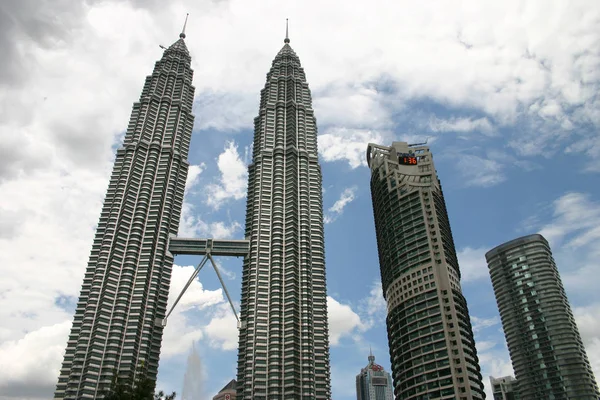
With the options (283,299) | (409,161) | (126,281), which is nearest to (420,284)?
(283,299)

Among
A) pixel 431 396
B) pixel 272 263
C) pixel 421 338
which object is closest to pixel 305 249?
pixel 272 263

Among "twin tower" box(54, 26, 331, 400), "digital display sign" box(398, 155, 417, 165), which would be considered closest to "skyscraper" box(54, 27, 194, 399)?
"twin tower" box(54, 26, 331, 400)

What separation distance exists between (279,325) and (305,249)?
30792 millimetres

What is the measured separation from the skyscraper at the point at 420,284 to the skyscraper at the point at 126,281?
7637 cm

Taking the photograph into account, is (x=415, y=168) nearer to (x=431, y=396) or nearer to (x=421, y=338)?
(x=421, y=338)

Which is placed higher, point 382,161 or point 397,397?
point 382,161

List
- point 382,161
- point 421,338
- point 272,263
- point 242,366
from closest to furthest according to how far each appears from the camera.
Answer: point 421,338 → point 242,366 → point 272,263 → point 382,161

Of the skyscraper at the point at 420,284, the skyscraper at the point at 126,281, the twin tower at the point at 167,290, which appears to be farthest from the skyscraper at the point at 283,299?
the skyscraper at the point at 126,281

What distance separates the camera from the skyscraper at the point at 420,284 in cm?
13238

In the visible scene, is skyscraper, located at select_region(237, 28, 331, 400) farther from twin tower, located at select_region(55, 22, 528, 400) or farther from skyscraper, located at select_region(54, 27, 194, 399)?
skyscraper, located at select_region(54, 27, 194, 399)

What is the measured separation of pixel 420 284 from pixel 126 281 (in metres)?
93.5

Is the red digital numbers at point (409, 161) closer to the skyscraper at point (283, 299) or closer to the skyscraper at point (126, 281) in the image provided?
the skyscraper at point (283, 299)

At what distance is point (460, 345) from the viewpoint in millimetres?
132500

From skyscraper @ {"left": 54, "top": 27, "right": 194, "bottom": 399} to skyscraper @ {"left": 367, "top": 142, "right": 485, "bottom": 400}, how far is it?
76366mm
